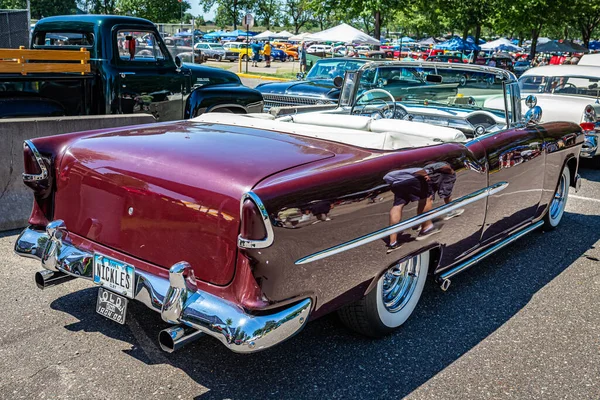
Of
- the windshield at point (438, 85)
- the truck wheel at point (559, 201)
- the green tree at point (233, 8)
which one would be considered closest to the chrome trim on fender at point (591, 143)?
the truck wheel at point (559, 201)

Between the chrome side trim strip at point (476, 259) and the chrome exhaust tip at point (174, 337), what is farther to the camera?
the chrome side trim strip at point (476, 259)

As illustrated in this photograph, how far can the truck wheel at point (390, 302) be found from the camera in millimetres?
3318

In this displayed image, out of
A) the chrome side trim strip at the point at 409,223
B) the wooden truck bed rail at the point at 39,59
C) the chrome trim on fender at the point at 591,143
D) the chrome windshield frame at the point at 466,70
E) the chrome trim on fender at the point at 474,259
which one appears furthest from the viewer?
the chrome trim on fender at the point at 591,143

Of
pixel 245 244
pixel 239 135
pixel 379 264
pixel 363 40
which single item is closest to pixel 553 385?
pixel 379 264

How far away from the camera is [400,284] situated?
12.1 feet

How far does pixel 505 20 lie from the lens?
29.3 meters

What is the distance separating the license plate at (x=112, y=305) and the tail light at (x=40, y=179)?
2.23 ft

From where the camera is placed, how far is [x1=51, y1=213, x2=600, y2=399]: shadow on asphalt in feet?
9.99

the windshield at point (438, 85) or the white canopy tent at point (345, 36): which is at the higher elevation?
the white canopy tent at point (345, 36)

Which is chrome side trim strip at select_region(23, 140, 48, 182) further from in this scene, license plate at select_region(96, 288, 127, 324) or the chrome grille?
the chrome grille

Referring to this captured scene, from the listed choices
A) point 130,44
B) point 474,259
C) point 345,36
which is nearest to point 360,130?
point 474,259

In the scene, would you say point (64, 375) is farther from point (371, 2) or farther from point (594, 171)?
point (371, 2)

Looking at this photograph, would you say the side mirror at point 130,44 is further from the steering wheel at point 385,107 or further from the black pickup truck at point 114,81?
the steering wheel at point 385,107

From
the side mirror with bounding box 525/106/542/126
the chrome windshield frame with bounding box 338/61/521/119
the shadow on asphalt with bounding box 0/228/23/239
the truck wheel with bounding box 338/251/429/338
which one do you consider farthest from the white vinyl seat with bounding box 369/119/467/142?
the shadow on asphalt with bounding box 0/228/23/239
